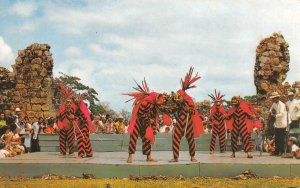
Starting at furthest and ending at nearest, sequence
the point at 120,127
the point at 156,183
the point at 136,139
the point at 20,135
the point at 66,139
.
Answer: the point at 120,127, the point at 20,135, the point at 66,139, the point at 136,139, the point at 156,183

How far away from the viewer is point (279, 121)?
13.8 m

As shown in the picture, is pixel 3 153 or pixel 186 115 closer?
pixel 186 115

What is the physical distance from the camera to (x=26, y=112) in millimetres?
23797

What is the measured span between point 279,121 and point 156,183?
16.3 ft

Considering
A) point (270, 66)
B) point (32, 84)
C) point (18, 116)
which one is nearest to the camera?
point (18, 116)

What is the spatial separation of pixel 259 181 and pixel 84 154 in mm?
5105

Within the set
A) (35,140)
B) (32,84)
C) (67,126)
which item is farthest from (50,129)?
(32,84)

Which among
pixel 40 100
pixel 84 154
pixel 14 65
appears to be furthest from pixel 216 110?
pixel 14 65

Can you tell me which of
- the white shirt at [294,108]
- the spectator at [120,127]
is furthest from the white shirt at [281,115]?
the spectator at [120,127]

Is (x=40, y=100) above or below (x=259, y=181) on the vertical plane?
above

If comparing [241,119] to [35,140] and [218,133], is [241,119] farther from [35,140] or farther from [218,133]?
[35,140]

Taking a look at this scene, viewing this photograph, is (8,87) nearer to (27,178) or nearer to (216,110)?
(216,110)

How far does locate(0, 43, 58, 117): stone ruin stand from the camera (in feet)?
78.4

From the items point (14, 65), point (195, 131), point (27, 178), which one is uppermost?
point (14, 65)
